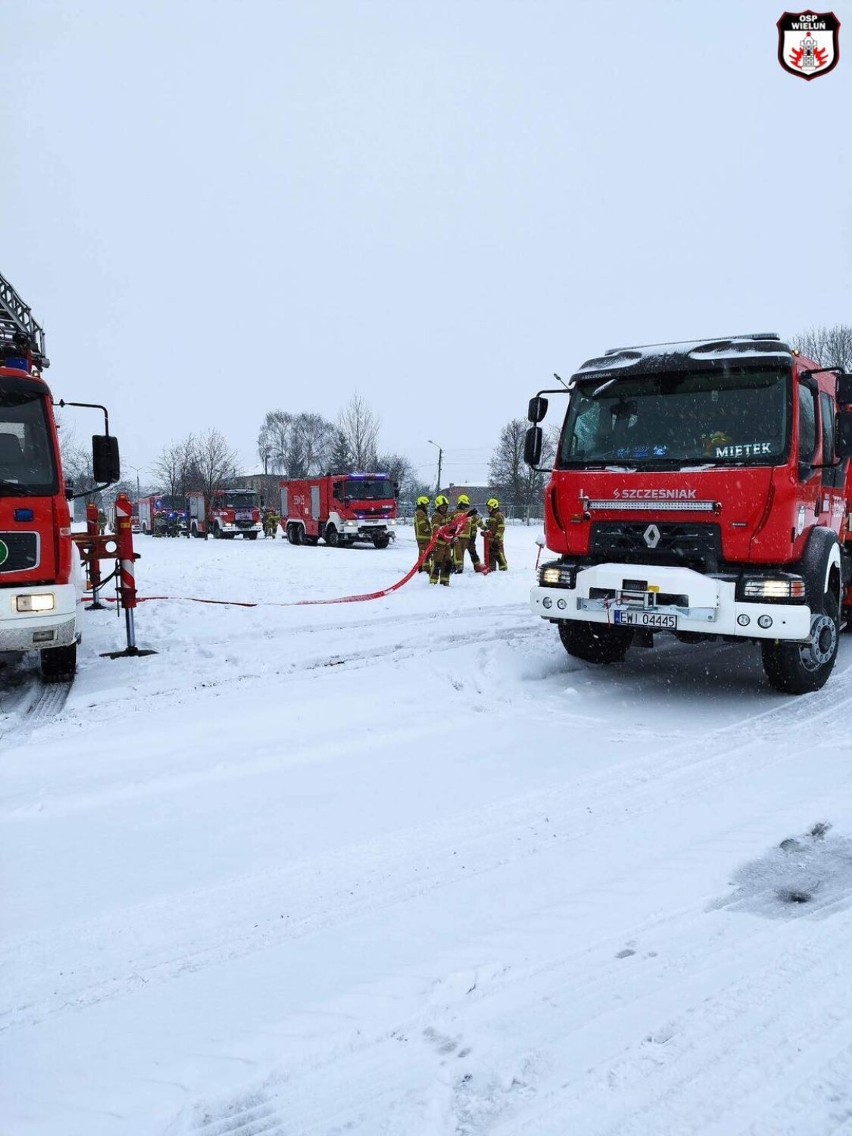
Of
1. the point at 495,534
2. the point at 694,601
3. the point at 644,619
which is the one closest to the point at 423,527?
the point at 495,534

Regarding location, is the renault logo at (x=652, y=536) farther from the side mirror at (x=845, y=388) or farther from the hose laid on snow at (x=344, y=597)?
the hose laid on snow at (x=344, y=597)

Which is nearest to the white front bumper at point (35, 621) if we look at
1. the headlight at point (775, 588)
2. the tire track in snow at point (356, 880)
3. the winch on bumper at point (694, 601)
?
the tire track in snow at point (356, 880)

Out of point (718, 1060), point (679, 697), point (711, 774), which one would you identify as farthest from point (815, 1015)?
point (679, 697)

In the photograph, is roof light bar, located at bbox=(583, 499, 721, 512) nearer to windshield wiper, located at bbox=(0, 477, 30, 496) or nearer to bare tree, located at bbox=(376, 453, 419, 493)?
windshield wiper, located at bbox=(0, 477, 30, 496)

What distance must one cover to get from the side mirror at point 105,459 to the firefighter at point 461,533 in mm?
8017

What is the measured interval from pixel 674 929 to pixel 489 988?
78cm

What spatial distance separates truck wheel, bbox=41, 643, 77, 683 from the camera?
7.20m

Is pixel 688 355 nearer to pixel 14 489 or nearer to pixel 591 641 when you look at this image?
pixel 591 641

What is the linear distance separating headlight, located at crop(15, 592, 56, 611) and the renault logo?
4.58 meters

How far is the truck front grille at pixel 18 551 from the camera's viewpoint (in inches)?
251

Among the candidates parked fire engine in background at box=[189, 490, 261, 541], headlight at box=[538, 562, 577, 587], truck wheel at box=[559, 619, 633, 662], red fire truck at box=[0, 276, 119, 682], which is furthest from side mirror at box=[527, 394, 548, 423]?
parked fire engine in background at box=[189, 490, 261, 541]

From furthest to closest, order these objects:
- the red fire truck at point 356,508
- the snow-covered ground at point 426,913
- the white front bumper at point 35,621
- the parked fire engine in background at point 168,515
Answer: the parked fire engine in background at point 168,515 < the red fire truck at point 356,508 < the white front bumper at point 35,621 < the snow-covered ground at point 426,913

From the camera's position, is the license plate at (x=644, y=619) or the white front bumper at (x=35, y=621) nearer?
the license plate at (x=644, y=619)

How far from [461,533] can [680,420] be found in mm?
8515
